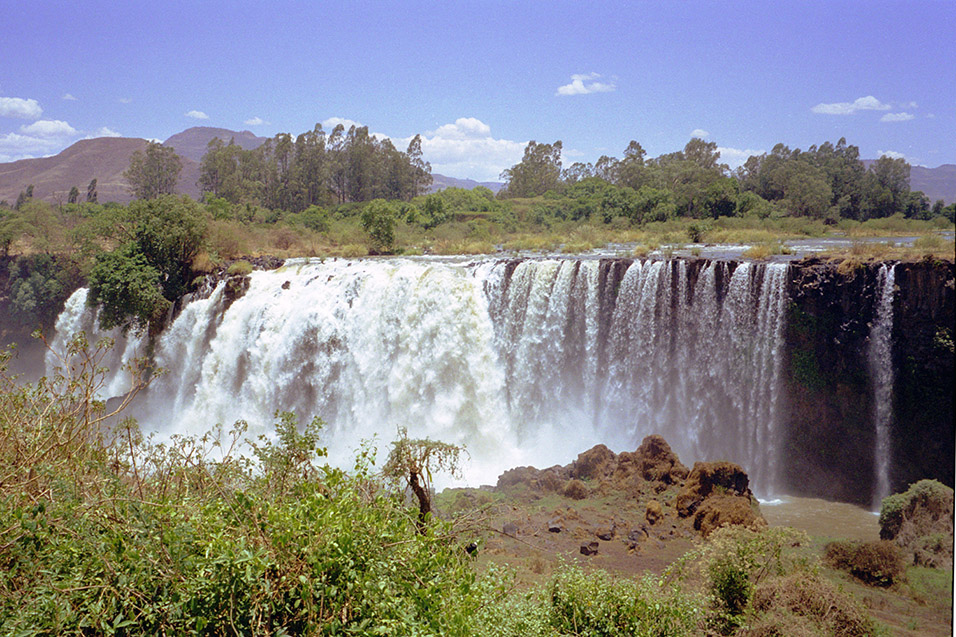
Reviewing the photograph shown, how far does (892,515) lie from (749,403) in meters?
3.62

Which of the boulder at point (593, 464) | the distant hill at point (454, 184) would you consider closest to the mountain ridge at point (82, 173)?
the distant hill at point (454, 184)

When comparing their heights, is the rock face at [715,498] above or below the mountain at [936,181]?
below

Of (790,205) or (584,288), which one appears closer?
(584,288)

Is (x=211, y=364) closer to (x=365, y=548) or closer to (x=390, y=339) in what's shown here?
(x=390, y=339)

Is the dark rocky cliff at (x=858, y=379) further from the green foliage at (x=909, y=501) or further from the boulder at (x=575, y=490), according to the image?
the boulder at (x=575, y=490)

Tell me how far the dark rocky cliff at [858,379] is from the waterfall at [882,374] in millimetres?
80

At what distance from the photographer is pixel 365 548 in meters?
3.99

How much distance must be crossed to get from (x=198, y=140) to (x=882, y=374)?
43.4 metres

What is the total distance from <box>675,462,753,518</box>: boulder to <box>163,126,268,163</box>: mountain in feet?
130

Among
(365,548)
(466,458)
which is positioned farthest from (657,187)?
(365,548)

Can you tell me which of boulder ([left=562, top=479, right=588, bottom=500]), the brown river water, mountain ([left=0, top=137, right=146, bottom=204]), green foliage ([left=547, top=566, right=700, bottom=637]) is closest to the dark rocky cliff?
the brown river water

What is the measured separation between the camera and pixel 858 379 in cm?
1195

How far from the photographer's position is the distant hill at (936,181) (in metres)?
6.47

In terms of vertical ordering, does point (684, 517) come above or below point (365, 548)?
below
